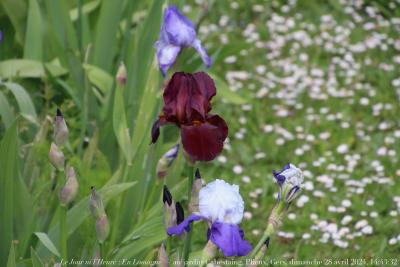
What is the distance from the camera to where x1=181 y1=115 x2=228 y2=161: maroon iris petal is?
1.67 meters

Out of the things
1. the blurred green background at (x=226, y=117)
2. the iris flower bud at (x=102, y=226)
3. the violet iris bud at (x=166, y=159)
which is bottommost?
the blurred green background at (x=226, y=117)

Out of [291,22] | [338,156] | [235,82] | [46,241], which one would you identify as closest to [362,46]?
[291,22]

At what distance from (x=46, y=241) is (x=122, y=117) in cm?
54

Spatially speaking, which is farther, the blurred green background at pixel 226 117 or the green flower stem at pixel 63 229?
the blurred green background at pixel 226 117

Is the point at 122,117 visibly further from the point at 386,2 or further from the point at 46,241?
the point at 386,2

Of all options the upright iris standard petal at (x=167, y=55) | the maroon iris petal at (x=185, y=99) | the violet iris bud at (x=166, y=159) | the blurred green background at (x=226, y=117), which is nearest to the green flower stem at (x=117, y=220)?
the blurred green background at (x=226, y=117)

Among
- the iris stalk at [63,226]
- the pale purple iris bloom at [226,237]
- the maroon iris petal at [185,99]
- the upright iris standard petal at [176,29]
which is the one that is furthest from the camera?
the upright iris standard petal at [176,29]

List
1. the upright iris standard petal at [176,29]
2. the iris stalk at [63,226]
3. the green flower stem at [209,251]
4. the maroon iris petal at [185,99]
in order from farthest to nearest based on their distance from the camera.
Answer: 1. the upright iris standard petal at [176,29]
2. the iris stalk at [63,226]
3. the maroon iris petal at [185,99]
4. the green flower stem at [209,251]

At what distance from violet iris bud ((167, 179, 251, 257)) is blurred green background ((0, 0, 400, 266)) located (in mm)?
526

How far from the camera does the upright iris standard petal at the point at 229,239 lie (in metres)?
1.48

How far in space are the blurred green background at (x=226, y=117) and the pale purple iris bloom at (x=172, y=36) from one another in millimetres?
57

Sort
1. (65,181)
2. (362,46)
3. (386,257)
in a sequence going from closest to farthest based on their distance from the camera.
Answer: (65,181) → (386,257) → (362,46)

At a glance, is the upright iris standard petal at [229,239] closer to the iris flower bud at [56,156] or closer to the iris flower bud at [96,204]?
the iris flower bud at [96,204]

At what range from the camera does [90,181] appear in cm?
253
